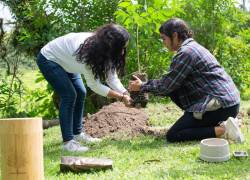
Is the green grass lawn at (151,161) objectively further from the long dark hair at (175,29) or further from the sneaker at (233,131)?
the long dark hair at (175,29)

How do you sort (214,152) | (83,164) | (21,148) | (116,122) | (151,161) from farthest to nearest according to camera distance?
1. (116,122)
2. (151,161)
3. (214,152)
4. (83,164)
5. (21,148)

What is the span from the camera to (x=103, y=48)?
13.9ft

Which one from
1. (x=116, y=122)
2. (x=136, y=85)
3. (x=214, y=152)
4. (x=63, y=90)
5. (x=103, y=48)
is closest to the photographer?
(x=214, y=152)

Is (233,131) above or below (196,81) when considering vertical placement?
below

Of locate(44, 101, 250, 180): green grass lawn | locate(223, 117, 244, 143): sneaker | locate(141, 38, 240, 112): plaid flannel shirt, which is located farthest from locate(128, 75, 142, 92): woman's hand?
locate(223, 117, 244, 143): sneaker

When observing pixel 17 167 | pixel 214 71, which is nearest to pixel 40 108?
pixel 214 71

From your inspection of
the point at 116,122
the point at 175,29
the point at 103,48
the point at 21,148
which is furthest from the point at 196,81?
the point at 21,148

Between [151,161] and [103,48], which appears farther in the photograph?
[103,48]

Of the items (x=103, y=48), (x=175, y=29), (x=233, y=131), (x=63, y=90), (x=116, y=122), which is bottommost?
(x=116, y=122)

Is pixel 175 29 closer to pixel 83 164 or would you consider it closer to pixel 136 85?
pixel 136 85

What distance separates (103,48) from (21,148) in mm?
1896

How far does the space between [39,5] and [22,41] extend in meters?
1.01

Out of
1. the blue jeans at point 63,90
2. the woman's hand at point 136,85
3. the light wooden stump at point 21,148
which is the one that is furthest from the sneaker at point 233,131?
the light wooden stump at point 21,148

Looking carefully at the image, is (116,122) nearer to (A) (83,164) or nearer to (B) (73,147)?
(B) (73,147)
